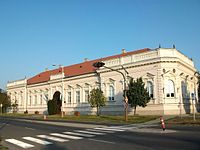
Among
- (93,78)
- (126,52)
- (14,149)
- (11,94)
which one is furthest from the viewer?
(11,94)

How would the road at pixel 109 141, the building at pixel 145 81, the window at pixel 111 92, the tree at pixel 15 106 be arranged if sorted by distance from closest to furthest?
1. the road at pixel 109 141
2. the building at pixel 145 81
3. the window at pixel 111 92
4. the tree at pixel 15 106

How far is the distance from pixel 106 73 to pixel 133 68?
640cm

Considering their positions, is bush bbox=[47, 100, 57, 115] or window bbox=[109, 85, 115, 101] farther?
bush bbox=[47, 100, 57, 115]

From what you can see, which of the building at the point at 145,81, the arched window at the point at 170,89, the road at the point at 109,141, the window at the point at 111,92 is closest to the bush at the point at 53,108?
the building at the point at 145,81

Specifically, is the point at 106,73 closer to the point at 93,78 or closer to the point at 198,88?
the point at 93,78

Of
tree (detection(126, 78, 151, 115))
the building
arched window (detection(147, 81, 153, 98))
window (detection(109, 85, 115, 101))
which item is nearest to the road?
the building

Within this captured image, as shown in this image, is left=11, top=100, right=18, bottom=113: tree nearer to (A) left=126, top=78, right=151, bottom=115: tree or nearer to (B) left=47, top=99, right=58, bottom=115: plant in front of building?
(B) left=47, top=99, right=58, bottom=115: plant in front of building

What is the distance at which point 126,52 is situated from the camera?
52.6 m

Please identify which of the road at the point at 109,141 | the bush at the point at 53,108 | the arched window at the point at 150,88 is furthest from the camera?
the bush at the point at 53,108

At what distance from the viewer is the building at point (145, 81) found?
37.2 meters

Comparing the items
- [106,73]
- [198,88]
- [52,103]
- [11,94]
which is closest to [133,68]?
[106,73]

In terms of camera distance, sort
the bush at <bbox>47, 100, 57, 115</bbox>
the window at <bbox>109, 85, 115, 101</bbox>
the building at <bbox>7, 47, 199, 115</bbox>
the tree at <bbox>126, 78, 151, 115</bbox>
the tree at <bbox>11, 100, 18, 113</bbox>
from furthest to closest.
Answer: the tree at <bbox>11, 100, 18, 113</bbox>
the bush at <bbox>47, 100, 57, 115</bbox>
the window at <bbox>109, 85, 115, 101</bbox>
the building at <bbox>7, 47, 199, 115</bbox>
the tree at <bbox>126, 78, 151, 115</bbox>

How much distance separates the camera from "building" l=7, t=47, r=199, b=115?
122 ft

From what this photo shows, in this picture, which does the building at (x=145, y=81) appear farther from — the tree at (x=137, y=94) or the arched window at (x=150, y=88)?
the tree at (x=137, y=94)
